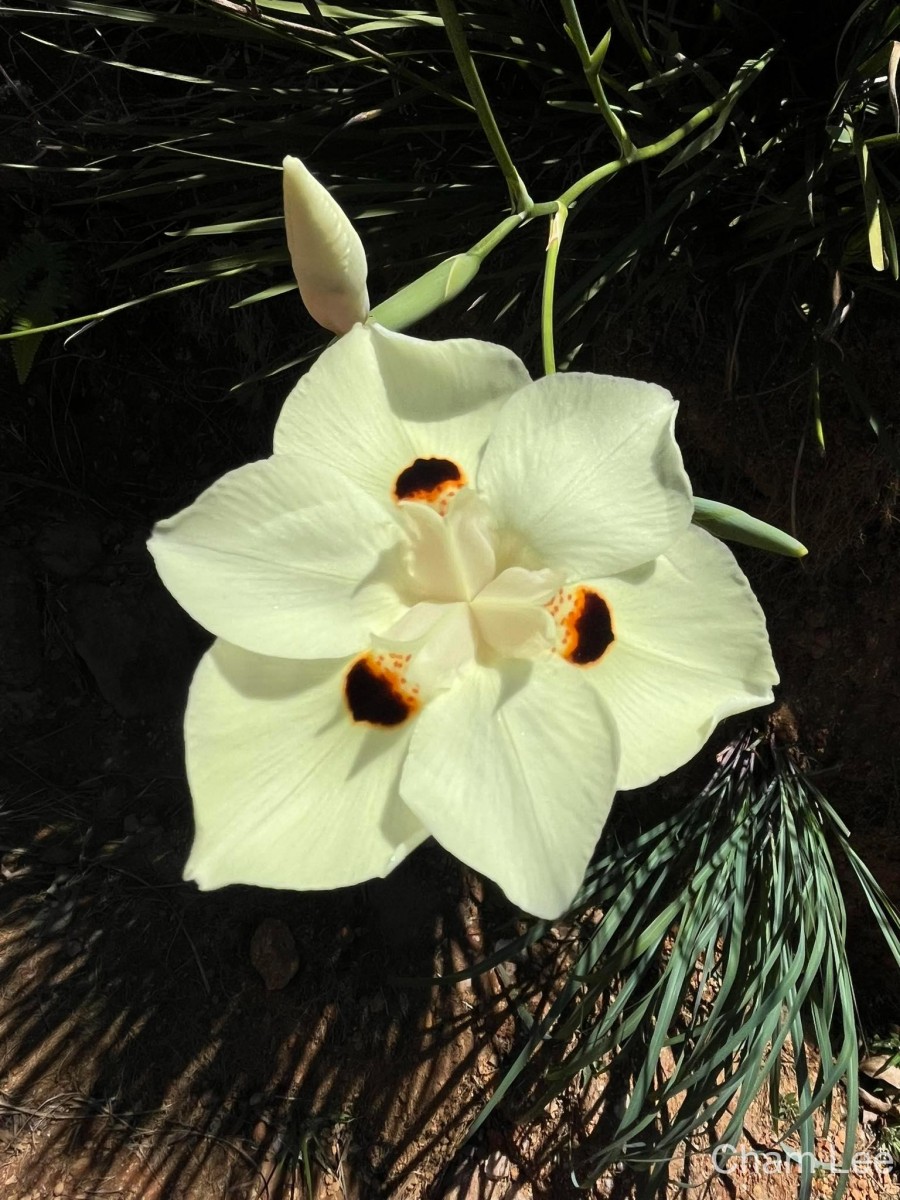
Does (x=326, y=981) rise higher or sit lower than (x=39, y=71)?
lower

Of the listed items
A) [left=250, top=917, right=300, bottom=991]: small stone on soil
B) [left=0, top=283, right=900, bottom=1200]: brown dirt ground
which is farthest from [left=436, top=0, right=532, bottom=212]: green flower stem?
[left=250, top=917, right=300, bottom=991]: small stone on soil

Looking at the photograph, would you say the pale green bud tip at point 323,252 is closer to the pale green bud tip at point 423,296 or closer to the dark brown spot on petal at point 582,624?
the pale green bud tip at point 423,296

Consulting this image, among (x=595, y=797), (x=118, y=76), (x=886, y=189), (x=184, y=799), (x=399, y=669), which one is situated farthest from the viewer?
(x=184, y=799)

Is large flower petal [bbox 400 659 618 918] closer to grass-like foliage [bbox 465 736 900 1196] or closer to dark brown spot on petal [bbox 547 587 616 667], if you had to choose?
dark brown spot on petal [bbox 547 587 616 667]

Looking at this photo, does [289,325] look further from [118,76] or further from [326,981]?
[326,981]

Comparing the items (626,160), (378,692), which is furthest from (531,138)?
(378,692)

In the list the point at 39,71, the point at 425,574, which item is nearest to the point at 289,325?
the point at 39,71
